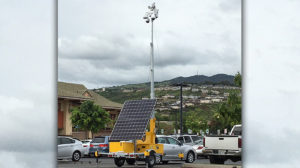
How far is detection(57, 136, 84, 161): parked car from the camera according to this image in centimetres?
2422

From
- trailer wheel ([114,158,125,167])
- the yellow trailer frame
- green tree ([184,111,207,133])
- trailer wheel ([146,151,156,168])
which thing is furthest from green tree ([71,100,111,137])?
green tree ([184,111,207,133])

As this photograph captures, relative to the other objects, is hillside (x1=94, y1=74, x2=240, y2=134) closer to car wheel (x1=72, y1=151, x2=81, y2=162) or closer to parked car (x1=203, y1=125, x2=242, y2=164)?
car wheel (x1=72, y1=151, x2=81, y2=162)

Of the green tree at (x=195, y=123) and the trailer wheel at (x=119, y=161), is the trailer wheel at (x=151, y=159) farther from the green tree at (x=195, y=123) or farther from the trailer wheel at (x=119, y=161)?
the green tree at (x=195, y=123)

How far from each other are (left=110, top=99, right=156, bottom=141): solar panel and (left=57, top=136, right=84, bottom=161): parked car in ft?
18.1

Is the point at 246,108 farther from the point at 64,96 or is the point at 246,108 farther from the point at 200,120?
the point at 200,120

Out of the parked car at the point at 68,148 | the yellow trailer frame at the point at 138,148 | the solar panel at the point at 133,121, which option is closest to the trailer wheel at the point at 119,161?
the yellow trailer frame at the point at 138,148

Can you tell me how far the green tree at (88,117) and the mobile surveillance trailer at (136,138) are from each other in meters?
25.1

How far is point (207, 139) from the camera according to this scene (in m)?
20.6

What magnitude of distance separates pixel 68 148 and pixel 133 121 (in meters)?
6.53

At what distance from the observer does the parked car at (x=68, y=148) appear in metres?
24.2

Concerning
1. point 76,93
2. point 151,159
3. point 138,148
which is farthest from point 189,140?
point 76,93

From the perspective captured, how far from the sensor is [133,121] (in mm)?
19484

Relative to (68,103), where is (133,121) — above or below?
below

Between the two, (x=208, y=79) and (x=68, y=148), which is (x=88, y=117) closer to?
(x=68, y=148)
